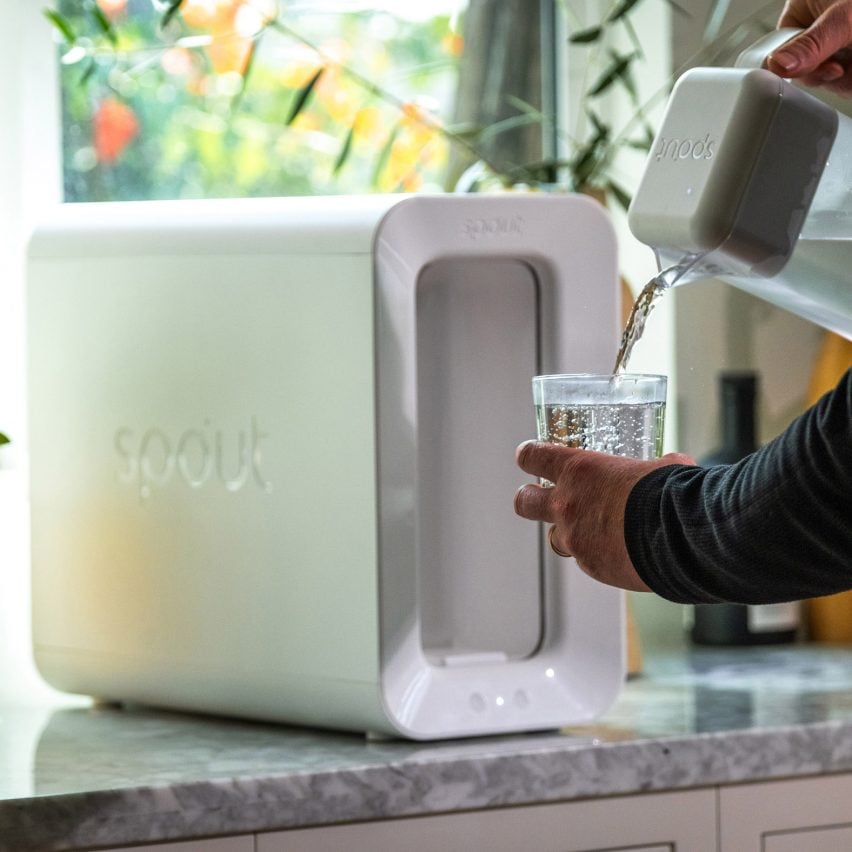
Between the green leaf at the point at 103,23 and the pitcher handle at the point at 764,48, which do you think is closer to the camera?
the pitcher handle at the point at 764,48

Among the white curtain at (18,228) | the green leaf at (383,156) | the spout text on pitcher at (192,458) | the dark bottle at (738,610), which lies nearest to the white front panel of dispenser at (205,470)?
the spout text on pitcher at (192,458)

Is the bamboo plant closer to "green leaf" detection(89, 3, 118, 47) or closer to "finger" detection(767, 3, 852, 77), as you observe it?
"green leaf" detection(89, 3, 118, 47)

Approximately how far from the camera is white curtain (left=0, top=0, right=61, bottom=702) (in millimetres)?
1441

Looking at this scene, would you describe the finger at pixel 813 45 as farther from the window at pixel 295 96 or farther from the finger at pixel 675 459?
the window at pixel 295 96

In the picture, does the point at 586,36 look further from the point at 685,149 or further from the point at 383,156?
the point at 685,149

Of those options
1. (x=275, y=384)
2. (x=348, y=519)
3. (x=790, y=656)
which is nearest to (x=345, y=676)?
(x=348, y=519)

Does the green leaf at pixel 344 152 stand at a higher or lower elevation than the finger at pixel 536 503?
higher

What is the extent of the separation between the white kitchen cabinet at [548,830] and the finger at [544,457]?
291 millimetres

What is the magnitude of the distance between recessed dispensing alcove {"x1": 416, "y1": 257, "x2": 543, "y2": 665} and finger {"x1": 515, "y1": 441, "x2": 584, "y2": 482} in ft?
0.91

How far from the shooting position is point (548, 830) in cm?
109

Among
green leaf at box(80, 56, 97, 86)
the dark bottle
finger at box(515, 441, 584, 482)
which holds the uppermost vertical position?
green leaf at box(80, 56, 97, 86)

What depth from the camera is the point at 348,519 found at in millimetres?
1113

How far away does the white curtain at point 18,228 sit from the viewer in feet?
4.73

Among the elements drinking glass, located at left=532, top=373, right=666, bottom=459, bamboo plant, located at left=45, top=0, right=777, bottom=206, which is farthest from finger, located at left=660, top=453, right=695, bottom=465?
bamboo plant, located at left=45, top=0, right=777, bottom=206
